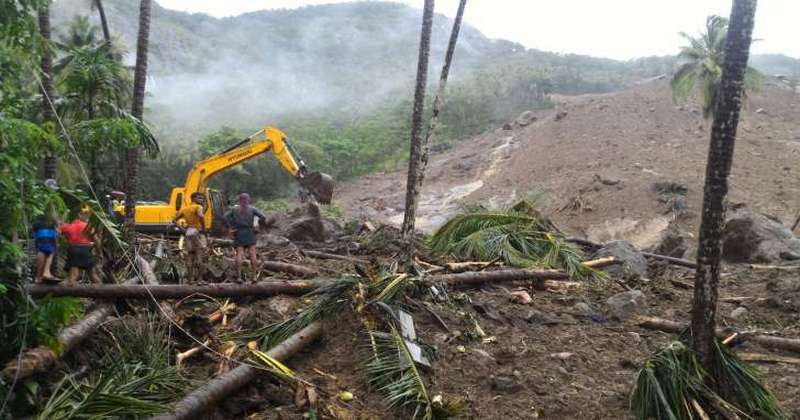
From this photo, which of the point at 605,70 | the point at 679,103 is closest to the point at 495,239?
the point at 679,103

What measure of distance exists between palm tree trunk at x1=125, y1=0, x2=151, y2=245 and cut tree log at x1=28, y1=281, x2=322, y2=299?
178 centimetres

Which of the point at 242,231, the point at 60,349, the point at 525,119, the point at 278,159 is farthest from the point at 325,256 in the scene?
the point at 525,119

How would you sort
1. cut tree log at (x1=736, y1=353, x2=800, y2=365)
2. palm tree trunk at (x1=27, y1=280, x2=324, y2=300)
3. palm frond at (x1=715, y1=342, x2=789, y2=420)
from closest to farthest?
palm frond at (x1=715, y1=342, x2=789, y2=420), cut tree log at (x1=736, y1=353, x2=800, y2=365), palm tree trunk at (x1=27, y1=280, x2=324, y2=300)

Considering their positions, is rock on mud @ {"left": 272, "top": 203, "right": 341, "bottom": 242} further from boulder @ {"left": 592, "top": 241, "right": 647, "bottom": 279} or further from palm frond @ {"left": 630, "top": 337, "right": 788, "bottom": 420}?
palm frond @ {"left": 630, "top": 337, "right": 788, "bottom": 420}

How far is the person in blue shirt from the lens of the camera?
734 centimetres

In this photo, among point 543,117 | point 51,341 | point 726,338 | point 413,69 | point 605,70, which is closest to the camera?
point 51,341

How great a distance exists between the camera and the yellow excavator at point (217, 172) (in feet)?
47.0

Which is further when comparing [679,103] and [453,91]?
[453,91]

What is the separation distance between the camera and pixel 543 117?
34.9 meters

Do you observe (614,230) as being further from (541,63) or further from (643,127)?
(541,63)

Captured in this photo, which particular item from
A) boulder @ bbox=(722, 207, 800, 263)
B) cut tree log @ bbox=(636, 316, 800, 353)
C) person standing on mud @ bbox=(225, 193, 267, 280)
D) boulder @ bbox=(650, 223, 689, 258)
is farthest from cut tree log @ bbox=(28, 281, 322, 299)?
boulder @ bbox=(650, 223, 689, 258)

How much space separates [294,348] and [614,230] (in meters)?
Result: 14.8

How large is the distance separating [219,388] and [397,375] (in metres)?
1.74

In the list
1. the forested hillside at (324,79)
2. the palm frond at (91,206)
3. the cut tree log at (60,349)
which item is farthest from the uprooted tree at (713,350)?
the forested hillside at (324,79)
